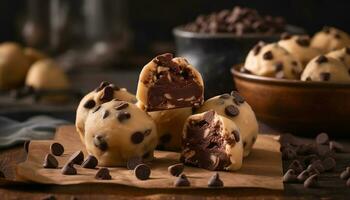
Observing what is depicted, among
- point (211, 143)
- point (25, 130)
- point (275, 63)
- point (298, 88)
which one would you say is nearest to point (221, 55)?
point (275, 63)

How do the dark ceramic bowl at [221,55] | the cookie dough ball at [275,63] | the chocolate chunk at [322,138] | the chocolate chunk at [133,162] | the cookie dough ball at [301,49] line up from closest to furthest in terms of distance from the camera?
the chocolate chunk at [133,162] < the chocolate chunk at [322,138] < the cookie dough ball at [275,63] < the cookie dough ball at [301,49] < the dark ceramic bowl at [221,55]

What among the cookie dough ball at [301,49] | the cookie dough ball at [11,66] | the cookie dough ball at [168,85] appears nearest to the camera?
the cookie dough ball at [168,85]

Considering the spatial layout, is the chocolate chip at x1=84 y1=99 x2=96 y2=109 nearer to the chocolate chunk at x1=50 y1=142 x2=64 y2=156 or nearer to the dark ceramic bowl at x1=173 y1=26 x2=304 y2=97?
the chocolate chunk at x1=50 y1=142 x2=64 y2=156

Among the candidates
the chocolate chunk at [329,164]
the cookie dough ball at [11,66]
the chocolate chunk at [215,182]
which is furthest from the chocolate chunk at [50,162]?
the cookie dough ball at [11,66]

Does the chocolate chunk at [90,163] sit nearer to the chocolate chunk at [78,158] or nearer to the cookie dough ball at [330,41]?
the chocolate chunk at [78,158]

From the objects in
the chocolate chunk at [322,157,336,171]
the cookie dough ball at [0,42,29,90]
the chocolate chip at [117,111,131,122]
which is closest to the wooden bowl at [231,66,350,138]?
the chocolate chunk at [322,157,336,171]

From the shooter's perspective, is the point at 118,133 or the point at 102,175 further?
the point at 118,133

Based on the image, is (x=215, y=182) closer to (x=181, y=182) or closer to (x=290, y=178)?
(x=181, y=182)
